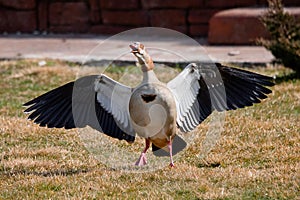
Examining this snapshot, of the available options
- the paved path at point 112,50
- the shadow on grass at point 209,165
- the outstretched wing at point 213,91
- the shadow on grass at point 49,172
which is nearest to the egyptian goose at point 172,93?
the outstretched wing at point 213,91

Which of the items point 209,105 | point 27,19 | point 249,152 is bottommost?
point 27,19

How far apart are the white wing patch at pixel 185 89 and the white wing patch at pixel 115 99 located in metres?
0.30

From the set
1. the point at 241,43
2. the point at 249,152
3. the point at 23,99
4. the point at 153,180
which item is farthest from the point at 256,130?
the point at 241,43

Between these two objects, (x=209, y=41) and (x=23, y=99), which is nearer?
(x=23, y=99)

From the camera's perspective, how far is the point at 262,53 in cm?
946

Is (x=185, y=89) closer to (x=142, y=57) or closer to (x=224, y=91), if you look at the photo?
(x=224, y=91)

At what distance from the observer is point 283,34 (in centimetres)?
793

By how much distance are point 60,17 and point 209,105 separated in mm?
7229

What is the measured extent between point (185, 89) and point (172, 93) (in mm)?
170

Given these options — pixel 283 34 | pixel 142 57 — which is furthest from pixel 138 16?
pixel 142 57

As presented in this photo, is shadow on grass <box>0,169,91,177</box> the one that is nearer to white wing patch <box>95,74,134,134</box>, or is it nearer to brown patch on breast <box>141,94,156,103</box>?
white wing patch <box>95,74,134,134</box>

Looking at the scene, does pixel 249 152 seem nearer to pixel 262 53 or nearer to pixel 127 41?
pixel 262 53

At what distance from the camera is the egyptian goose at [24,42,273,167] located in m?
4.88

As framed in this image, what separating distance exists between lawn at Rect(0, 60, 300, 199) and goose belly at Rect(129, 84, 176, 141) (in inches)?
12.1
